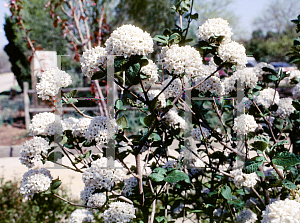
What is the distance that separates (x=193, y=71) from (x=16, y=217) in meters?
2.52

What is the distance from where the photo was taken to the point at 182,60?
114cm

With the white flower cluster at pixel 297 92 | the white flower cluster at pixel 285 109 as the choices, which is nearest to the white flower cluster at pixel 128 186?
the white flower cluster at pixel 285 109

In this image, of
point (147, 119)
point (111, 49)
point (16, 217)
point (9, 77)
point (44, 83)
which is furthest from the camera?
point (9, 77)

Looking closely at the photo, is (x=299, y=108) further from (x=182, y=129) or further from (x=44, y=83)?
(x=44, y=83)

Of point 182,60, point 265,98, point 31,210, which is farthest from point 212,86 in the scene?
point 31,210

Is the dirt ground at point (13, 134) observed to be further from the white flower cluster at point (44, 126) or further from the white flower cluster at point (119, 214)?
the white flower cluster at point (119, 214)

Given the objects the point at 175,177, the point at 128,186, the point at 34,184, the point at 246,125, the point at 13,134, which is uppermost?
the point at 246,125

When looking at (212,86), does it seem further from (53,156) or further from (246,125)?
(53,156)

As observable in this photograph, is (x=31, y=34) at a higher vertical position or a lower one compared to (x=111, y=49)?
higher

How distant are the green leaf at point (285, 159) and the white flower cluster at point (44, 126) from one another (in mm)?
1172

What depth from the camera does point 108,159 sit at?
1299mm

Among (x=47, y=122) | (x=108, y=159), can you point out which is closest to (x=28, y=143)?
(x=47, y=122)

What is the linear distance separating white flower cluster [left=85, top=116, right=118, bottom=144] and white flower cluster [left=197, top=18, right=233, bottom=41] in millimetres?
681

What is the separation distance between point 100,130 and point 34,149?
392mm
